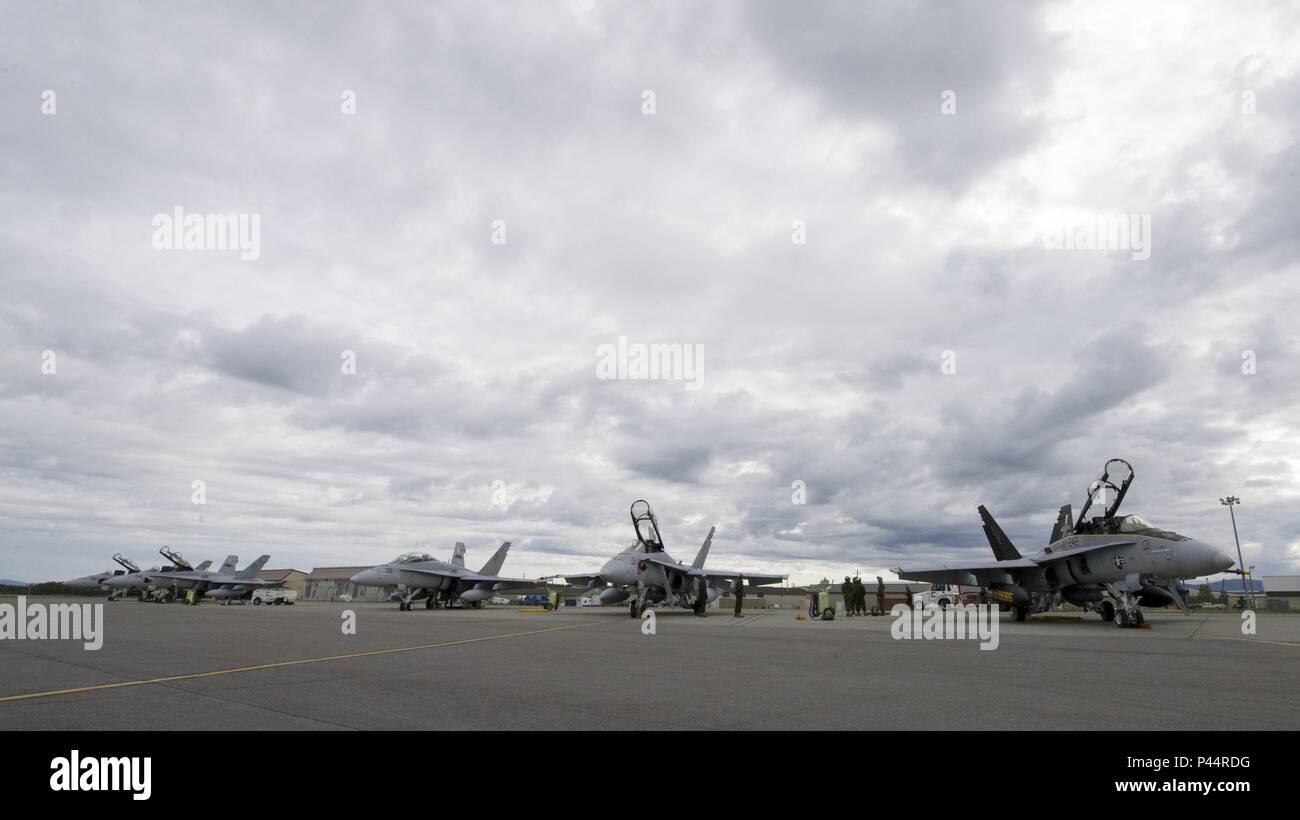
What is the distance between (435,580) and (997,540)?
31.0 metres

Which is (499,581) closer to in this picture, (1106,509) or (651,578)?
(651,578)

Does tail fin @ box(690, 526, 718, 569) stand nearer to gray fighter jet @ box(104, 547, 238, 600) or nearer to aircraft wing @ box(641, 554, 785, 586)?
aircraft wing @ box(641, 554, 785, 586)

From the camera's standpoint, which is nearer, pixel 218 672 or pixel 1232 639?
pixel 218 672

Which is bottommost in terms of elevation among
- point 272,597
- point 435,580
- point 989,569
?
point 272,597

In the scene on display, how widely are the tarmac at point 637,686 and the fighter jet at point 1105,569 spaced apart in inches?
269

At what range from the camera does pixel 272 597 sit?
2109 inches

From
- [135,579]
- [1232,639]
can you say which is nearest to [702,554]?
[1232,639]

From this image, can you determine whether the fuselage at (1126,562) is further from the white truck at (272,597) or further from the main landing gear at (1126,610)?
the white truck at (272,597)

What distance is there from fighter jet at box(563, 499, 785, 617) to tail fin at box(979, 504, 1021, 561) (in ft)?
37.4

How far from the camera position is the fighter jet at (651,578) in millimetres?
28500

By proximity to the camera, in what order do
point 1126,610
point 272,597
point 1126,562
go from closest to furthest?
point 1126,610
point 1126,562
point 272,597
